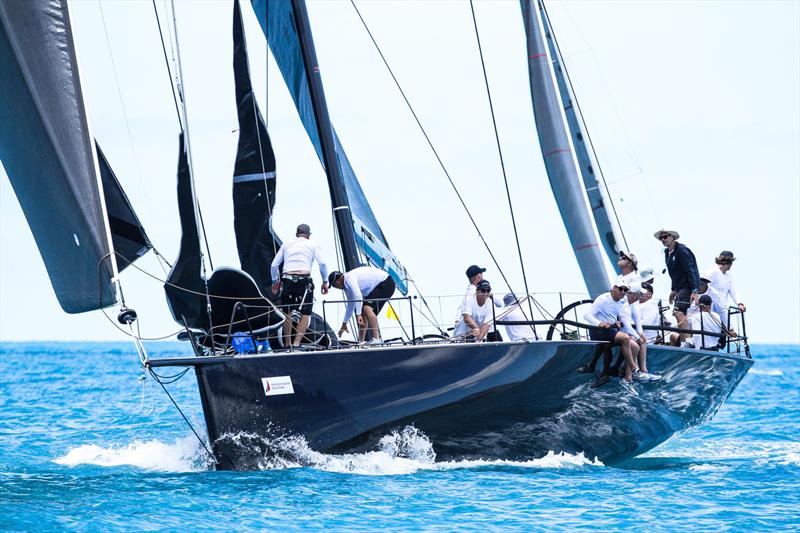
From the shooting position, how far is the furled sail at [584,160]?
20328mm

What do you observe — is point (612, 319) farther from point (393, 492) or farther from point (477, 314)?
point (393, 492)

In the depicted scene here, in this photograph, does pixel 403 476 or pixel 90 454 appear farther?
pixel 90 454

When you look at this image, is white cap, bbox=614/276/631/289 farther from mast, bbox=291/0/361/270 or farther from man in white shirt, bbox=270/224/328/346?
mast, bbox=291/0/361/270

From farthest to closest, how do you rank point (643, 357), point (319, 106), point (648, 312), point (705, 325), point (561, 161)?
1. point (561, 161)
2. point (705, 325)
3. point (319, 106)
4. point (648, 312)
5. point (643, 357)

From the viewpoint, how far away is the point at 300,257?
1309 cm

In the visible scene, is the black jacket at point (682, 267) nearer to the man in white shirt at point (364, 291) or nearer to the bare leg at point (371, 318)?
the man in white shirt at point (364, 291)

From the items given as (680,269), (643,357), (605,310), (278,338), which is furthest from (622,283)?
(278,338)

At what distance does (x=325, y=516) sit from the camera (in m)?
10.6

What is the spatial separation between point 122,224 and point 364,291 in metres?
3.05

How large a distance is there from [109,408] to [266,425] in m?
20.5

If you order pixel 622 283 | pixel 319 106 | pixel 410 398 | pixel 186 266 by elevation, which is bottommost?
pixel 410 398

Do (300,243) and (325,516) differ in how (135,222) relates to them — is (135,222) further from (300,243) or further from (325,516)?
(325,516)

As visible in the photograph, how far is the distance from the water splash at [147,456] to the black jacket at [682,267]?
21.7 feet

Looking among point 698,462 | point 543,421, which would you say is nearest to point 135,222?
point 543,421
